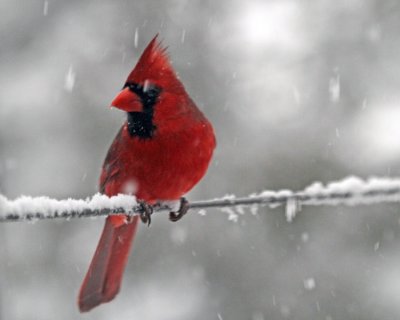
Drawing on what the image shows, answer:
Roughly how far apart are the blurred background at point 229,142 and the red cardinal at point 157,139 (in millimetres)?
2214

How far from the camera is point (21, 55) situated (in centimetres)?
537

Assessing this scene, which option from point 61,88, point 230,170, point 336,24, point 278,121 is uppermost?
point 336,24

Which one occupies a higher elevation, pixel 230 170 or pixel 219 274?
pixel 230 170

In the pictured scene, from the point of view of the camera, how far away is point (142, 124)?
7.55ft

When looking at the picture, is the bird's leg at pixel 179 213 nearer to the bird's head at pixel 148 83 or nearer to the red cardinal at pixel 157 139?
the red cardinal at pixel 157 139

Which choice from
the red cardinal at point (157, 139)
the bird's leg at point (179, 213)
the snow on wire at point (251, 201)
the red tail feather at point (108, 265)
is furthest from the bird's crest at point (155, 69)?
the snow on wire at point (251, 201)

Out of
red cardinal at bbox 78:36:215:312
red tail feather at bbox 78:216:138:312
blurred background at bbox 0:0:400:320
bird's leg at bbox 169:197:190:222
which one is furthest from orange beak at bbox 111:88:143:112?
blurred background at bbox 0:0:400:320

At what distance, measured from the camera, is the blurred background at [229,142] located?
15.5ft

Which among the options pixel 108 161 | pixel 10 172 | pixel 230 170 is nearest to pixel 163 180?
pixel 108 161

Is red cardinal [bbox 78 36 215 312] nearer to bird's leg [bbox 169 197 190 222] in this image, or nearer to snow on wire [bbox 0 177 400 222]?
bird's leg [bbox 169 197 190 222]

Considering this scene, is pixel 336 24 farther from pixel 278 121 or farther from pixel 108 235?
pixel 108 235

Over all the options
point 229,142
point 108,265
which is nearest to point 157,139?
point 108,265

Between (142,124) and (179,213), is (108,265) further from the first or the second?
(142,124)

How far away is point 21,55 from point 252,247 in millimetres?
2192
